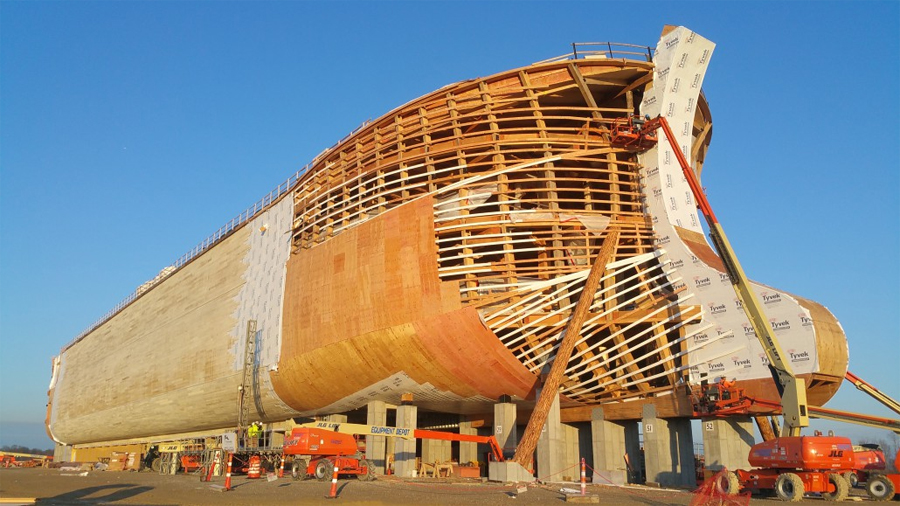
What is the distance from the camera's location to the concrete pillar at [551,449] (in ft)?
94.4

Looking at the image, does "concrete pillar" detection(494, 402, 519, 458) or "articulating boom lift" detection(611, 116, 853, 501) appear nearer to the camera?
"articulating boom lift" detection(611, 116, 853, 501)

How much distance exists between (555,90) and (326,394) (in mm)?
19861

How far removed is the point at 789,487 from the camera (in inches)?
772

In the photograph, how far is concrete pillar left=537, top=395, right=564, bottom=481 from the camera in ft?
94.4

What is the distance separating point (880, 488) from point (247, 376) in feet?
104

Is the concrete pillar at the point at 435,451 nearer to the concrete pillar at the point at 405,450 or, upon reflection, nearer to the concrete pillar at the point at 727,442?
the concrete pillar at the point at 405,450

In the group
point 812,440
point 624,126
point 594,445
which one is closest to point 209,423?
point 594,445

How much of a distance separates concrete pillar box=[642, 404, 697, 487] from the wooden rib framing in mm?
1484

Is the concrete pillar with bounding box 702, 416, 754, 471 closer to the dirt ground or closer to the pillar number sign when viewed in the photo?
the dirt ground

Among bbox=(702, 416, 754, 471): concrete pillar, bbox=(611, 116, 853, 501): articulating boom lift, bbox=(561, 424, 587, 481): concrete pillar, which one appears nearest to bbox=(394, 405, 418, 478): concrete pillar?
bbox=(561, 424, 587, 481): concrete pillar

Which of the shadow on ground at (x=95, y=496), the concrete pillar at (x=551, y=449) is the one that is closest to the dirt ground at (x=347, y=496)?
the shadow on ground at (x=95, y=496)

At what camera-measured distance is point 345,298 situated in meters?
32.8

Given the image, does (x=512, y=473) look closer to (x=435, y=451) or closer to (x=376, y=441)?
(x=376, y=441)

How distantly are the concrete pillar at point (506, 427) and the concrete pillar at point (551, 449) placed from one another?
218cm
